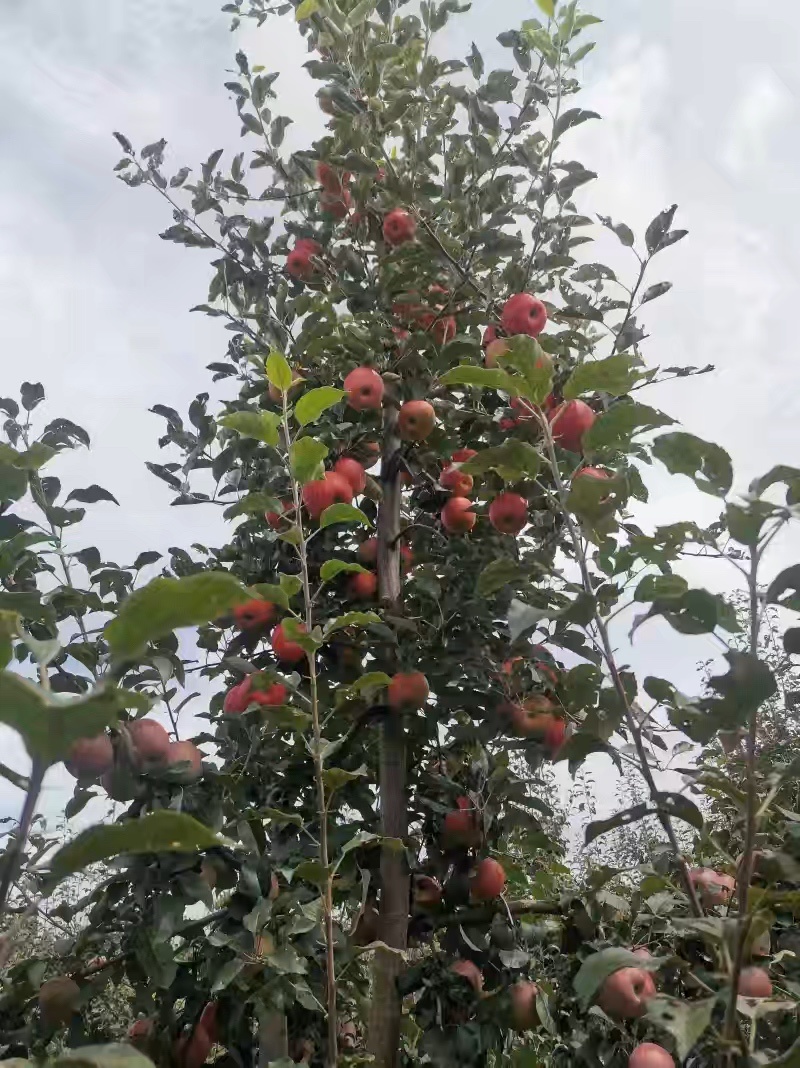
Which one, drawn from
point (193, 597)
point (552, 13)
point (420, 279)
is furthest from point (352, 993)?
point (552, 13)

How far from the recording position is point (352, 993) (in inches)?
74.1

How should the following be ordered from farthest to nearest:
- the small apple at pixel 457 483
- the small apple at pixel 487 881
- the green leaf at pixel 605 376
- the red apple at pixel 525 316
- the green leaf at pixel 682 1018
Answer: the small apple at pixel 457 483 → the red apple at pixel 525 316 → the small apple at pixel 487 881 → the green leaf at pixel 605 376 → the green leaf at pixel 682 1018

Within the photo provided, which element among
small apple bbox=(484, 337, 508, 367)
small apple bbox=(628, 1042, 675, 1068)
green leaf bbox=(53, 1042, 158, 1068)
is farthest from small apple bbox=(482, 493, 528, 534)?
green leaf bbox=(53, 1042, 158, 1068)

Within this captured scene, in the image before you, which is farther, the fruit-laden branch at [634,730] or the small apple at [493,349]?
the small apple at [493,349]

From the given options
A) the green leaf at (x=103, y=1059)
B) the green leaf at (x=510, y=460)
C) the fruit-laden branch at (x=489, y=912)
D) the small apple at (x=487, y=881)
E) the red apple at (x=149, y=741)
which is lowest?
the green leaf at (x=103, y=1059)

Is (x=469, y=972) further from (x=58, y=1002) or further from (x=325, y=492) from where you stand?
(x=325, y=492)

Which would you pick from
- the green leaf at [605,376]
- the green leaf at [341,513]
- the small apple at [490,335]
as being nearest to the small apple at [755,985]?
the green leaf at [605,376]

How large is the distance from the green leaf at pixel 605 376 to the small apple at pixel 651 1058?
1057 millimetres

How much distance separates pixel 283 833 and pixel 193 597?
1.52 meters

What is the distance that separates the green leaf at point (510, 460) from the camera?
137 cm

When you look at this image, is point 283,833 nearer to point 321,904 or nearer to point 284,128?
point 321,904

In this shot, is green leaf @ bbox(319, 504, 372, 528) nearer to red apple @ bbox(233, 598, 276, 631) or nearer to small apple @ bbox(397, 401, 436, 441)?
red apple @ bbox(233, 598, 276, 631)

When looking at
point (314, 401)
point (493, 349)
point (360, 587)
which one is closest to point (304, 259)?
point (493, 349)

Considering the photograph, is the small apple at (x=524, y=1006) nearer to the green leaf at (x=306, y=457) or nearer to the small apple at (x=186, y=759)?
the small apple at (x=186, y=759)
